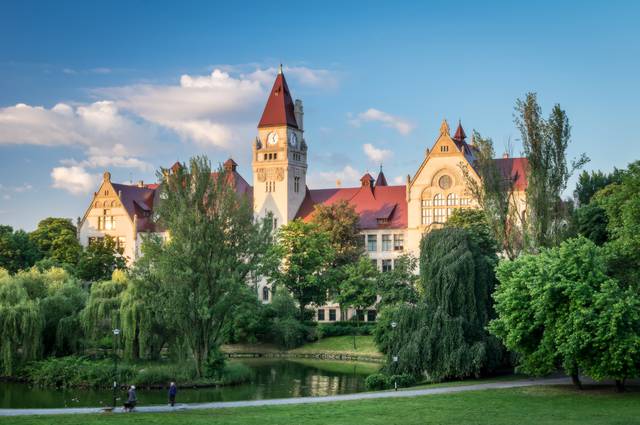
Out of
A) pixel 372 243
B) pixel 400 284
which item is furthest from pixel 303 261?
pixel 372 243

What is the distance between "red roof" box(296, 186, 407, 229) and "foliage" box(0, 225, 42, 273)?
86.3 feet

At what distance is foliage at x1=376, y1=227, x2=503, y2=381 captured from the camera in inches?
1716

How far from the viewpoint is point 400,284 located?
72.5 m

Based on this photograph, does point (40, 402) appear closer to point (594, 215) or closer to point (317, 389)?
point (317, 389)

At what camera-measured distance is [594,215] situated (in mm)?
53906

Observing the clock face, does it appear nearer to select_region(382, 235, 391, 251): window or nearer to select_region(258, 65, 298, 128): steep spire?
select_region(258, 65, 298, 128): steep spire

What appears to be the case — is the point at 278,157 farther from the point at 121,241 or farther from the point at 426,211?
the point at 121,241

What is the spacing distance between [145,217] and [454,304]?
58.0 meters

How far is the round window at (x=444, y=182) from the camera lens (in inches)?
3319

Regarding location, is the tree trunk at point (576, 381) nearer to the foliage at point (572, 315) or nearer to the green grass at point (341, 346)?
the foliage at point (572, 315)

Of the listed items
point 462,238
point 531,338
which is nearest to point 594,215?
point 462,238

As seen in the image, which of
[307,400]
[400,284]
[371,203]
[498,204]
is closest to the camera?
[307,400]

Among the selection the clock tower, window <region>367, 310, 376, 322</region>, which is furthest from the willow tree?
the clock tower

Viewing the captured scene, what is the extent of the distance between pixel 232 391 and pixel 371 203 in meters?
48.4
